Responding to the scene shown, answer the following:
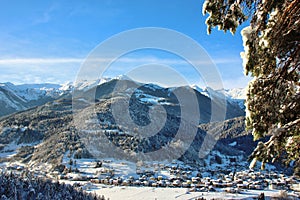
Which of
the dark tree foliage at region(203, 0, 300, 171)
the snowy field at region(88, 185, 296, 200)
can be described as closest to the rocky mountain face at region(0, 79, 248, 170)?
the snowy field at region(88, 185, 296, 200)

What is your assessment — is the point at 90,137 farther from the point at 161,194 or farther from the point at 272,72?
the point at 272,72

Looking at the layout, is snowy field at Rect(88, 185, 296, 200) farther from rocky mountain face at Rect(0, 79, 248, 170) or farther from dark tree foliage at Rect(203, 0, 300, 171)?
dark tree foliage at Rect(203, 0, 300, 171)

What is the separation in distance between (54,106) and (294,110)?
566 feet

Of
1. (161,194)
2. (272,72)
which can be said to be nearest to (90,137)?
(161,194)

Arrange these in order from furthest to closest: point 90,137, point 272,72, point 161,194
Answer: point 90,137 < point 161,194 < point 272,72

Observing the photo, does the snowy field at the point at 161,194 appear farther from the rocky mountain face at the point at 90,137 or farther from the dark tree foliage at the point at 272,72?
the dark tree foliage at the point at 272,72

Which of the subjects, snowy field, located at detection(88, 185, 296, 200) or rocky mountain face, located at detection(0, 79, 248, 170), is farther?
rocky mountain face, located at detection(0, 79, 248, 170)

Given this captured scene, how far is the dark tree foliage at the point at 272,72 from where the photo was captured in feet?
18.6

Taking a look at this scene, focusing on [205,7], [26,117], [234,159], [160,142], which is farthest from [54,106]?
[205,7]

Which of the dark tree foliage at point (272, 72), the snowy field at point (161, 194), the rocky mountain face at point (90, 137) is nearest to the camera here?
the dark tree foliage at point (272, 72)

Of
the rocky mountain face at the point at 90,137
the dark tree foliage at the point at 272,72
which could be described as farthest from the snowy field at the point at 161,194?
the dark tree foliage at the point at 272,72

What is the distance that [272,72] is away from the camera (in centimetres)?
613

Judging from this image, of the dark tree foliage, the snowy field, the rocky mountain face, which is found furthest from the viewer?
the rocky mountain face

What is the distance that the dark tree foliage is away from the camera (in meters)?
5.68
